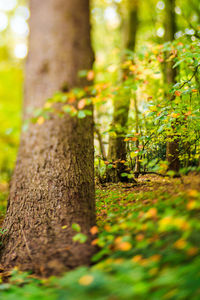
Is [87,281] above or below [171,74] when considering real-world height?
below

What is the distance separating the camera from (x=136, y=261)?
1595 mm

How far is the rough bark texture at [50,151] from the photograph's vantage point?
262cm

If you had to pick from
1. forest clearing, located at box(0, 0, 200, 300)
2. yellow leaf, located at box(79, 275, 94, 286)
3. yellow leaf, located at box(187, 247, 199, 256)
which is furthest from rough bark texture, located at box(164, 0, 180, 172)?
yellow leaf, located at box(79, 275, 94, 286)

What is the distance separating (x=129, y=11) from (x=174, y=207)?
7.56m

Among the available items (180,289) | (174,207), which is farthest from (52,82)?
(180,289)

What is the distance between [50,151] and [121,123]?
10.5ft

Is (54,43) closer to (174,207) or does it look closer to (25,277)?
(174,207)

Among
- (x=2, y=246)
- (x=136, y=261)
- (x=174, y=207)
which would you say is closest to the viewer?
(x=136, y=261)

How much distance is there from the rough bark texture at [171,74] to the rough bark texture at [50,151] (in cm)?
133

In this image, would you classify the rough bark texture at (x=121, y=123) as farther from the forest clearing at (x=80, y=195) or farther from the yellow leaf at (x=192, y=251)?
the yellow leaf at (x=192, y=251)

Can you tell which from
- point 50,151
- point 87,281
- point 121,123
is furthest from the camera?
point 121,123

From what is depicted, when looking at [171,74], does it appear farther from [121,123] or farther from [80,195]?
[80,195]

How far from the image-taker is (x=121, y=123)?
5555 millimetres

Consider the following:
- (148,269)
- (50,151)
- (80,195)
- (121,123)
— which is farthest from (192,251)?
(121,123)
